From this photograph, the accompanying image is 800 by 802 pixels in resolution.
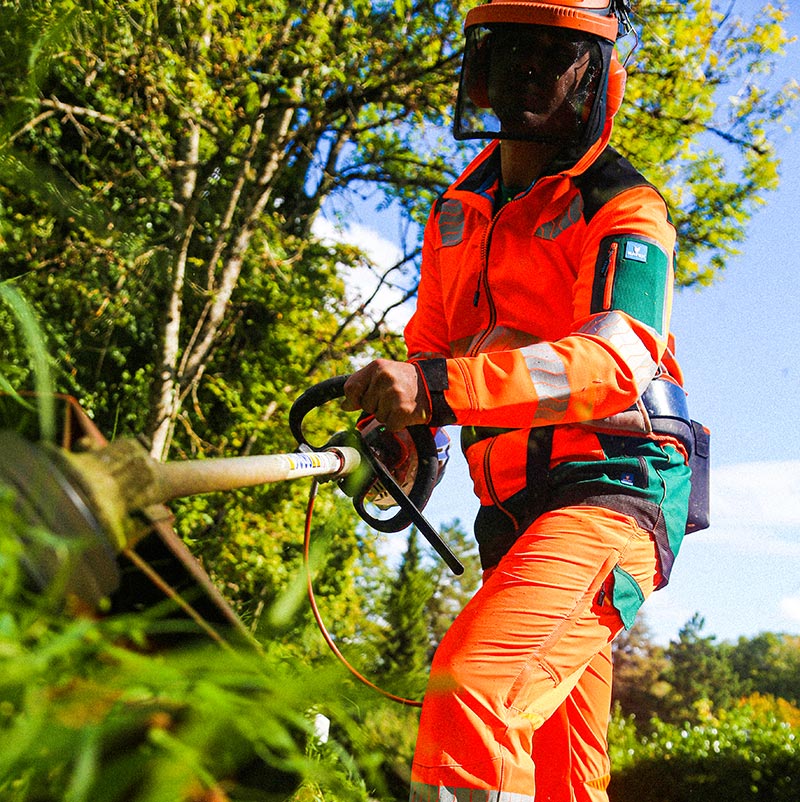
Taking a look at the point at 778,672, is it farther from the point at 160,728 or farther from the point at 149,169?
the point at 160,728

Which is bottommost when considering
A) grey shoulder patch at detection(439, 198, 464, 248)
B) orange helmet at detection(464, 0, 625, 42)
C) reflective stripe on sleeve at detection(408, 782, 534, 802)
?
reflective stripe on sleeve at detection(408, 782, 534, 802)

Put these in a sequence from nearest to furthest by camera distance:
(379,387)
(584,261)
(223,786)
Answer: (223,786), (379,387), (584,261)

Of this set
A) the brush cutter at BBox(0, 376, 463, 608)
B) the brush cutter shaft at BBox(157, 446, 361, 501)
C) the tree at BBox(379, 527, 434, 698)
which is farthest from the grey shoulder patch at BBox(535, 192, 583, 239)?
the brush cutter at BBox(0, 376, 463, 608)

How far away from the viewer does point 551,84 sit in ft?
9.25

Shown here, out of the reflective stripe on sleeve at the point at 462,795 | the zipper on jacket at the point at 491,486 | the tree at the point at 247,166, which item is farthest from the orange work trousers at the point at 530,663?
the tree at the point at 247,166

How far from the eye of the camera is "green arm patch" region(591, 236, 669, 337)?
92.5 inches

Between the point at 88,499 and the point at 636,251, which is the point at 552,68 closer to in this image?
the point at 636,251

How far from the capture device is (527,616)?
210 cm

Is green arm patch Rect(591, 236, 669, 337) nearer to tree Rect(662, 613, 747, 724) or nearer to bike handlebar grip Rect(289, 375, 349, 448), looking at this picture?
bike handlebar grip Rect(289, 375, 349, 448)

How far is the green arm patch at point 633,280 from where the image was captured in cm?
235

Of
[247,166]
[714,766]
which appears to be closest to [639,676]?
[714,766]

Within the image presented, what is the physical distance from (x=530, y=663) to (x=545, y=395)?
59 cm

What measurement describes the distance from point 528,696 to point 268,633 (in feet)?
4.32

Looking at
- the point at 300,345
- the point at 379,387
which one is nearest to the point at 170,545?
the point at 379,387
